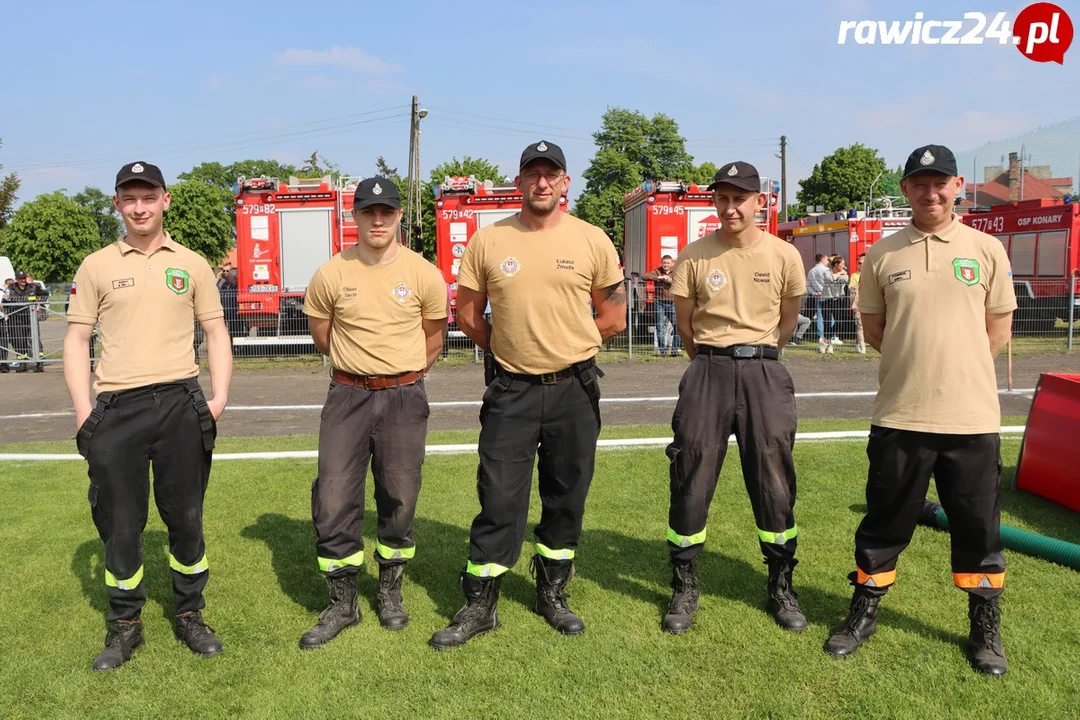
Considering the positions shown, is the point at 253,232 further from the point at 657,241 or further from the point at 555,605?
the point at 555,605

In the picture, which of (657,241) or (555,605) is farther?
(657,241)

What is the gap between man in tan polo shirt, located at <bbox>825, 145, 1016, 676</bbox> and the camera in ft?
11.8

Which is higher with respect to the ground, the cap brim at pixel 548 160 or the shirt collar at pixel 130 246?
the cap brim at pixel 548 160

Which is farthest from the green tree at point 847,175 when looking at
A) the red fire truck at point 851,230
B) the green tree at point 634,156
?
the red fire truck at point 851,230

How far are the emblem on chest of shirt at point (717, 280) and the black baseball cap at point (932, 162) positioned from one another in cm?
89

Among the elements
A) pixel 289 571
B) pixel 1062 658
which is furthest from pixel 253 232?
pixel 1062 658

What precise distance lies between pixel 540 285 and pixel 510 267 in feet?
0.53

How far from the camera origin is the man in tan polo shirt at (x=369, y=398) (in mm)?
4027

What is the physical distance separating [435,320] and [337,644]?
158 cm

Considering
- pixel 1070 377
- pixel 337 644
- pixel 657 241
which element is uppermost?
pixel 657 241

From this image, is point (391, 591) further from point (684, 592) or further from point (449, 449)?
point (449, 449)

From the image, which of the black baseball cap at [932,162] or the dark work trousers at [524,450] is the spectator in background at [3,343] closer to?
the dark work trousers at [524,450]

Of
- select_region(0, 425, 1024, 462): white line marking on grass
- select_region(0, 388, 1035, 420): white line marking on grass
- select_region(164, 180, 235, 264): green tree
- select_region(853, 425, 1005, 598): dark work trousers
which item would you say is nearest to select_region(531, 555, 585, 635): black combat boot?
select_region(853, 425, 1005, 598): dark work trousers

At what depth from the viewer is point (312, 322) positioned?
4215mm
